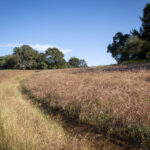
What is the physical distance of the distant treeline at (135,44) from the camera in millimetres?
28505

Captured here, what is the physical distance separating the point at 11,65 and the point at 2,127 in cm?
5217

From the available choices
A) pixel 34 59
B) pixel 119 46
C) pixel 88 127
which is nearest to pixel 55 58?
pixel 34 59

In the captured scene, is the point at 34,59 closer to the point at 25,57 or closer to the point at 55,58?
the point at 25,57

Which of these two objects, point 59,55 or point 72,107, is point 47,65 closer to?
point 59,55

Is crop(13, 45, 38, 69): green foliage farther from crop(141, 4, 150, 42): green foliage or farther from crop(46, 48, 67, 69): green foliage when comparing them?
crop(141, 4, 150, 42): green foliage

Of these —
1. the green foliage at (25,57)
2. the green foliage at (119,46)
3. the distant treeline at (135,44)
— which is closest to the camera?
the distant treeline at (135,44)

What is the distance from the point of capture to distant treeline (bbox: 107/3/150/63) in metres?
28.5

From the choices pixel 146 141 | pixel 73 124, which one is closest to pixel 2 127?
pixel 73 124

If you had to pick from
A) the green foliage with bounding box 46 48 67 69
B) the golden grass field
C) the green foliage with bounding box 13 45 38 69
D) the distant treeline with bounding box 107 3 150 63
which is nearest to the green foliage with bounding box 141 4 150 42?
the distant treeline with bounding box 107 3 150 63

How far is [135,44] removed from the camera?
2858 cm

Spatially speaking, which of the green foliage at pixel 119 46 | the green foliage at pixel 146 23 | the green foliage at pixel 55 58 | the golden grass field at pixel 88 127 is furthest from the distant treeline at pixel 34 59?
the golden grass field at pixel 88 127

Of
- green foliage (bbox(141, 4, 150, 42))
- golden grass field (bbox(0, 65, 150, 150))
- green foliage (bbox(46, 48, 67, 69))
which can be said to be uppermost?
green foliage (bbox(141, 4, 150, 42))

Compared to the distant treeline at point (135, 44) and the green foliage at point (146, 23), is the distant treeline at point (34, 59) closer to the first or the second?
the distant treeline at point (135, 44)

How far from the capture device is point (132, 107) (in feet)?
10.9
